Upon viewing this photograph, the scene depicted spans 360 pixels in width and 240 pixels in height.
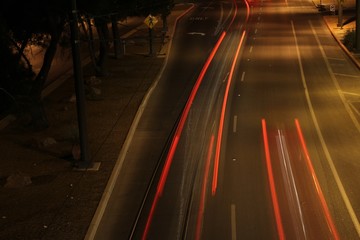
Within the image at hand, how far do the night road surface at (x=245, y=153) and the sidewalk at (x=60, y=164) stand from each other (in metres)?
0.84

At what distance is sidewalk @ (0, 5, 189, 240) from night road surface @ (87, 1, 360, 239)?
2.77ft

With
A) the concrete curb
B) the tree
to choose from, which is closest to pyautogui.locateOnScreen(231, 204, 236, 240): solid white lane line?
the concrete curb

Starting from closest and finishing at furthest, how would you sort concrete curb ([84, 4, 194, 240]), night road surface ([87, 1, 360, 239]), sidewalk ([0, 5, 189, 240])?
concrete curb ([84, 4, 194, 240])
night road surface ([87, 1, 360, 239])
sidewalk ([0, 5, 189, 240])

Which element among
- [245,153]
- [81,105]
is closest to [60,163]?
[81,105]

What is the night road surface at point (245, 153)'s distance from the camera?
49.4 ft

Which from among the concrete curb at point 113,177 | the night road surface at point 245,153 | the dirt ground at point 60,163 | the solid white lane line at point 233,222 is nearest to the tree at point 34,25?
the dirt ground at point 60,163

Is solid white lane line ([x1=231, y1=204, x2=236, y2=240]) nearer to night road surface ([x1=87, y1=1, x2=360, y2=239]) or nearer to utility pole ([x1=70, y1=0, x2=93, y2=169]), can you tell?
night road surface ([x1=87, y1=1, x2=360, y2=239])

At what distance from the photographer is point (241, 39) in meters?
45.4

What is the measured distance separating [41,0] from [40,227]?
9.87 meters

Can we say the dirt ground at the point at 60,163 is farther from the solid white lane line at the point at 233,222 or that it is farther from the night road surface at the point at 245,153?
the solid white lane line at the point at 233,222

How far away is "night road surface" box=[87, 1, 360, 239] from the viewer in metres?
15.1

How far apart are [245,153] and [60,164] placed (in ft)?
21.4

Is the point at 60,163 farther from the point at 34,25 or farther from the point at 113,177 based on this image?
the point at 34,25

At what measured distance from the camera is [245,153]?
802 inches
